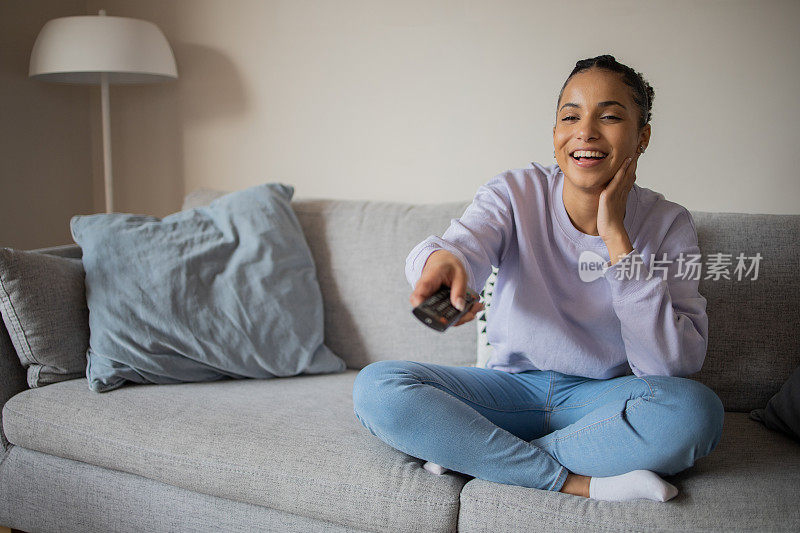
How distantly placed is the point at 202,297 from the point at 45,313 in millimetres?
353

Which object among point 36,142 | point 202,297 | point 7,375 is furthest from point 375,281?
point 36,142

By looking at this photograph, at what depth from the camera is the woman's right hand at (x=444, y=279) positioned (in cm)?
110

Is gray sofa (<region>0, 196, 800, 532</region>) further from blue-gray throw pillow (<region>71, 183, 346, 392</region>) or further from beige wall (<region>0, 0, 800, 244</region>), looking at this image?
beige wall (<region>0, 0, 800, 244</region>)

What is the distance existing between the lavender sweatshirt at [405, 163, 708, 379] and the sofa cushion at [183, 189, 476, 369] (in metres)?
0.40

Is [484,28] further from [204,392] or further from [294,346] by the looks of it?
[204,392]

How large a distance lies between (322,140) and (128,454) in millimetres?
1341

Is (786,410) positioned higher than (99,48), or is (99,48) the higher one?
(99,48)

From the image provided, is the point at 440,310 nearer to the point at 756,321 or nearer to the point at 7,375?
the point at 756,321

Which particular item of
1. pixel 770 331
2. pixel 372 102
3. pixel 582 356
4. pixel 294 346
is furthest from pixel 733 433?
pixel 372 102

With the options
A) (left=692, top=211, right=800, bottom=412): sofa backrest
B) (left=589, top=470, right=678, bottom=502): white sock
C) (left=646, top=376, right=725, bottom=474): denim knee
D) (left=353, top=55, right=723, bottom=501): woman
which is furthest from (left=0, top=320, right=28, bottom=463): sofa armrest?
(left=692, top=211, right=800, bottom=412): sofa backrest

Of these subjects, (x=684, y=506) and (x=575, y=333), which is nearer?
(x=684, y=506)

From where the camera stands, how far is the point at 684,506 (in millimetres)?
1154

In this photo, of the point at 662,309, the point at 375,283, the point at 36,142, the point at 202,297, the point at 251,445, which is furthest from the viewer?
the point at 36,142

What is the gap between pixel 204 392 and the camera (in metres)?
1.68
